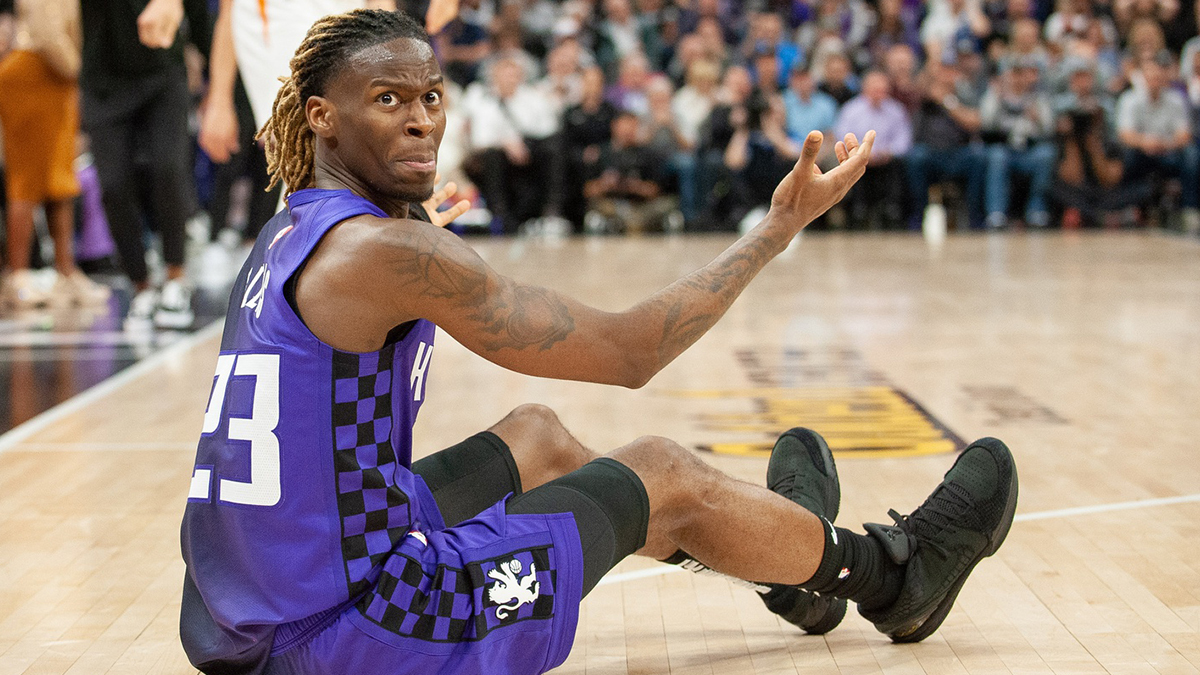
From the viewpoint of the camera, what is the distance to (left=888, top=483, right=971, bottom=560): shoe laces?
2529 mm

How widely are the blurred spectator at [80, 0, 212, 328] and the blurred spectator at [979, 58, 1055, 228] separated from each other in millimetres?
8287

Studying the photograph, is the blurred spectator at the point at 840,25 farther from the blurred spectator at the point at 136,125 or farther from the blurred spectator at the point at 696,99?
the blurred spectator at the point at 136,125

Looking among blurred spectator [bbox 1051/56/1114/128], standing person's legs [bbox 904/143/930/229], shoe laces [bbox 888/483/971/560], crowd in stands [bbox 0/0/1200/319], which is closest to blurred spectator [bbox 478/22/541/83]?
crowd in stands [bbox 0/0/1200/319]

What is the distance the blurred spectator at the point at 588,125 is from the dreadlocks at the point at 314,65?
1093 centimetres

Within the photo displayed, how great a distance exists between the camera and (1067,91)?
13438mm

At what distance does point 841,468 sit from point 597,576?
75.1 inches

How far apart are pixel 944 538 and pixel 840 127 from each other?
10986 mm

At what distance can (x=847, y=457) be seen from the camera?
410cm

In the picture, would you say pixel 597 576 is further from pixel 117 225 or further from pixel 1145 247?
pixel 1145 247

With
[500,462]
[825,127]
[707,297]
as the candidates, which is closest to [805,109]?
[825,127]

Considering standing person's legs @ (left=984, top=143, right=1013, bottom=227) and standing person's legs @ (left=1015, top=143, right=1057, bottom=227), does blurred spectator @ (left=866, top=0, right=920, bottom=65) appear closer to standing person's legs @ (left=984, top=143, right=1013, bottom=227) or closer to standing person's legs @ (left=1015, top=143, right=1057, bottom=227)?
standing person's legs @ (left=984, top=143, right=1013, bottom=227)

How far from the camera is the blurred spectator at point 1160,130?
43.0 ft

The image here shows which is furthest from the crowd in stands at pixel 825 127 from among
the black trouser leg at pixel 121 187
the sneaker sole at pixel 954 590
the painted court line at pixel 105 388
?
the sneaker sole at pixel 954 590

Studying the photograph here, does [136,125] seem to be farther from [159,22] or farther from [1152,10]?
[1152,10]
